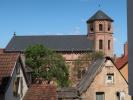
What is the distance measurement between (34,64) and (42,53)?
3146 millimetres

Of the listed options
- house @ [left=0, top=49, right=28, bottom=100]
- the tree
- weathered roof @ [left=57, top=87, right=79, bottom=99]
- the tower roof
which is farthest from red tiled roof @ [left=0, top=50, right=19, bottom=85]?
the tower roof

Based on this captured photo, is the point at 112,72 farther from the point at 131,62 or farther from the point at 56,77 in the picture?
the point at 56,77

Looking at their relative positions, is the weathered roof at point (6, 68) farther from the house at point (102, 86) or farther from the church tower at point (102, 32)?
the church tower at point (102, 32)

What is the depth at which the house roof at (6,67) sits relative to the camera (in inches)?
692

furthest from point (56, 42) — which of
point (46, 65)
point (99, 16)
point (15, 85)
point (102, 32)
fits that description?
point (15, 85)

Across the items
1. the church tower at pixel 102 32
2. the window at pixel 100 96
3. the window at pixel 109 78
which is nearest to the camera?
the window at pixel 109 78

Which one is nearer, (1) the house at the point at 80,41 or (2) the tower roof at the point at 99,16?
(1) the house at the point at 80,41

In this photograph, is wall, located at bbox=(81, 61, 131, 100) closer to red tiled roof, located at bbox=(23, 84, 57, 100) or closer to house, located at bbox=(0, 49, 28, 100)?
red tiled roof, located at bbox=(23, 84, 57, 100)

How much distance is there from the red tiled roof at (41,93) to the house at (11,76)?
1561mm

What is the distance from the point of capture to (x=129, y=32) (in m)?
8.41

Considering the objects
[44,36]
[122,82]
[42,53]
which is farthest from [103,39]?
[122,82]

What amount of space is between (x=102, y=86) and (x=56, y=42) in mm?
73635

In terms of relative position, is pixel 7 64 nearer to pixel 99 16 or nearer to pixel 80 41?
pixel 80 41

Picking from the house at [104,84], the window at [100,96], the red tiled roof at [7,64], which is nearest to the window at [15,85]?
the red tiled roof at [7,64]
